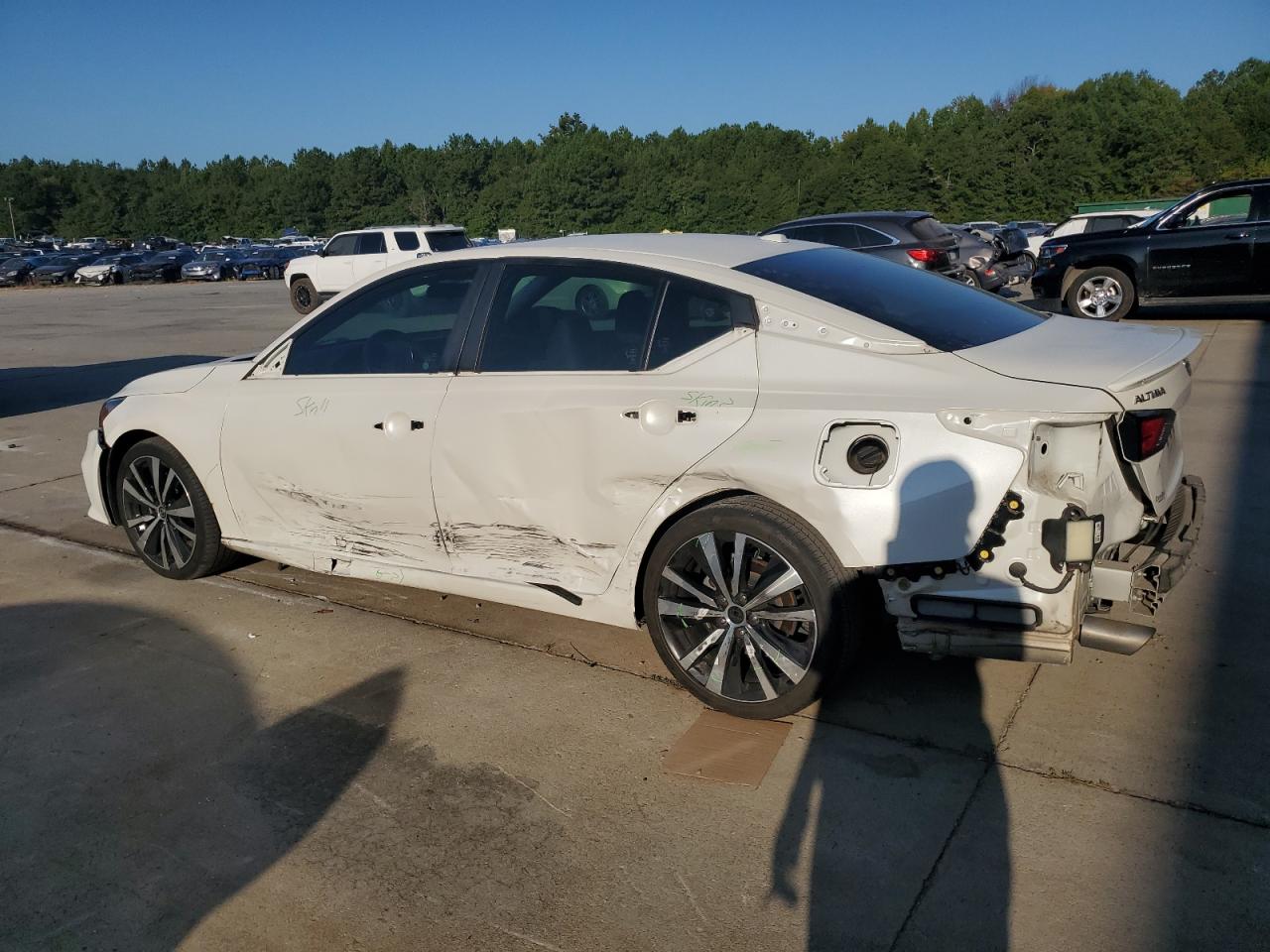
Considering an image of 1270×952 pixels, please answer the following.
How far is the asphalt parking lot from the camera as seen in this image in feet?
9.08

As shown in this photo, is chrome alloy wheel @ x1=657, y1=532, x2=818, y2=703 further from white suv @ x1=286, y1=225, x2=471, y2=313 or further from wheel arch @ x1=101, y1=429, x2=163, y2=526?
white suv @ x1=286, y1=225, x2=471, y2=313

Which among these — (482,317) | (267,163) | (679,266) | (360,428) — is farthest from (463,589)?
(267,163)

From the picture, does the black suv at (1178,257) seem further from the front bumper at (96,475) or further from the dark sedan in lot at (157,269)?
the dark sedan in lot at (157,269)

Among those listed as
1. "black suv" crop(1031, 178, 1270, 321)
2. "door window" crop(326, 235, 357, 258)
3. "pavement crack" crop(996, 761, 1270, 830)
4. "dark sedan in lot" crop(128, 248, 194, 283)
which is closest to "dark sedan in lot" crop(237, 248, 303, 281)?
"dark sedan in lot" crop(128, 248, 194, 283)

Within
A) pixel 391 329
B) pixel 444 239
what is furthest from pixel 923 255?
pixel 444 239

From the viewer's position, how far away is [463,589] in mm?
4363

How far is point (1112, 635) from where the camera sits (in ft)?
11.1

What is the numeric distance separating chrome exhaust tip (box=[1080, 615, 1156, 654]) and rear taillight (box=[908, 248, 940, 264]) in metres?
12.3

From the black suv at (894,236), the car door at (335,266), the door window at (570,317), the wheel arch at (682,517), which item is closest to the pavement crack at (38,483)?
the door window at (570,317)

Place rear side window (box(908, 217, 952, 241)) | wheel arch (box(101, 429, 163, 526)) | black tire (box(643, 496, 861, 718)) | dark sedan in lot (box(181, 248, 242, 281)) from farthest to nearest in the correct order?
1. dark sedan in lot (box(181, 248, 242, 281))
2. rear side window (box(908, 217, 952, 241))
3. wheel arch (box(101, 429, 163, 526))
4. black tire (box(643, 496, 861, 718))

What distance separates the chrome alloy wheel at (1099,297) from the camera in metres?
13.9

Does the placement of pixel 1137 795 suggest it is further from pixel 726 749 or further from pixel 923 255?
pixel 923 255

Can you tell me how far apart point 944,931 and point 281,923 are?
174 centimetres

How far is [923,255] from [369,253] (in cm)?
1477
